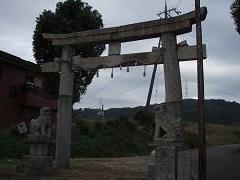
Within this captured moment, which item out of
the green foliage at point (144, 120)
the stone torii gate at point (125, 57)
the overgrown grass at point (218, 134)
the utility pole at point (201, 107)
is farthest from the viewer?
the overgrown grass at point (218, 134)

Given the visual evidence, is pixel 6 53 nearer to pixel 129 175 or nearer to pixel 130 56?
pixel 130 56

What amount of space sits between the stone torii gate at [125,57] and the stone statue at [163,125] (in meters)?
0.38

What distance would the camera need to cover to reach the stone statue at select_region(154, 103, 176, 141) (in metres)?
14.3

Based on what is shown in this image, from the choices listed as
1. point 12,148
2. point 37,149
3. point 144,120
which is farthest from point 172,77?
point 144,120

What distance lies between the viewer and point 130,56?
18.0 metres

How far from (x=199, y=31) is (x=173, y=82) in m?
2.38

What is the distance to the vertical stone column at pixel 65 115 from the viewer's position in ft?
61.7

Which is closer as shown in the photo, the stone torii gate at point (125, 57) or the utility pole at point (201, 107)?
the utility pole at point (201, 107)

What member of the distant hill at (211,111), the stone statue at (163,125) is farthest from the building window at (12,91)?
the distant hill at (211,111)

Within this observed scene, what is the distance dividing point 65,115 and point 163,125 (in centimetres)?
590

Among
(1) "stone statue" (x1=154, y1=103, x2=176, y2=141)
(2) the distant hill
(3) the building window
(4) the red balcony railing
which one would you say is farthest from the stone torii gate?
(2) the distant hill

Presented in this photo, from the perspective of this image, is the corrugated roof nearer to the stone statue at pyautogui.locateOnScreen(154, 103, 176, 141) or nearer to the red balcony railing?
the red balcony railing

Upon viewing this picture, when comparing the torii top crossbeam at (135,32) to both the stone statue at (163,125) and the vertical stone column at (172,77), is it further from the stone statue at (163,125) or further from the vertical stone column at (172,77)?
the stone statue at (163,125)

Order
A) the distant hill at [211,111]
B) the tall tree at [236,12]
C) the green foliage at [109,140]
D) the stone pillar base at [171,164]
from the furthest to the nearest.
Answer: the distant hill at [211,111] < the green foliage at [109,140] < the tall tree at [236,12] < the stone pillar base at [171,164]
